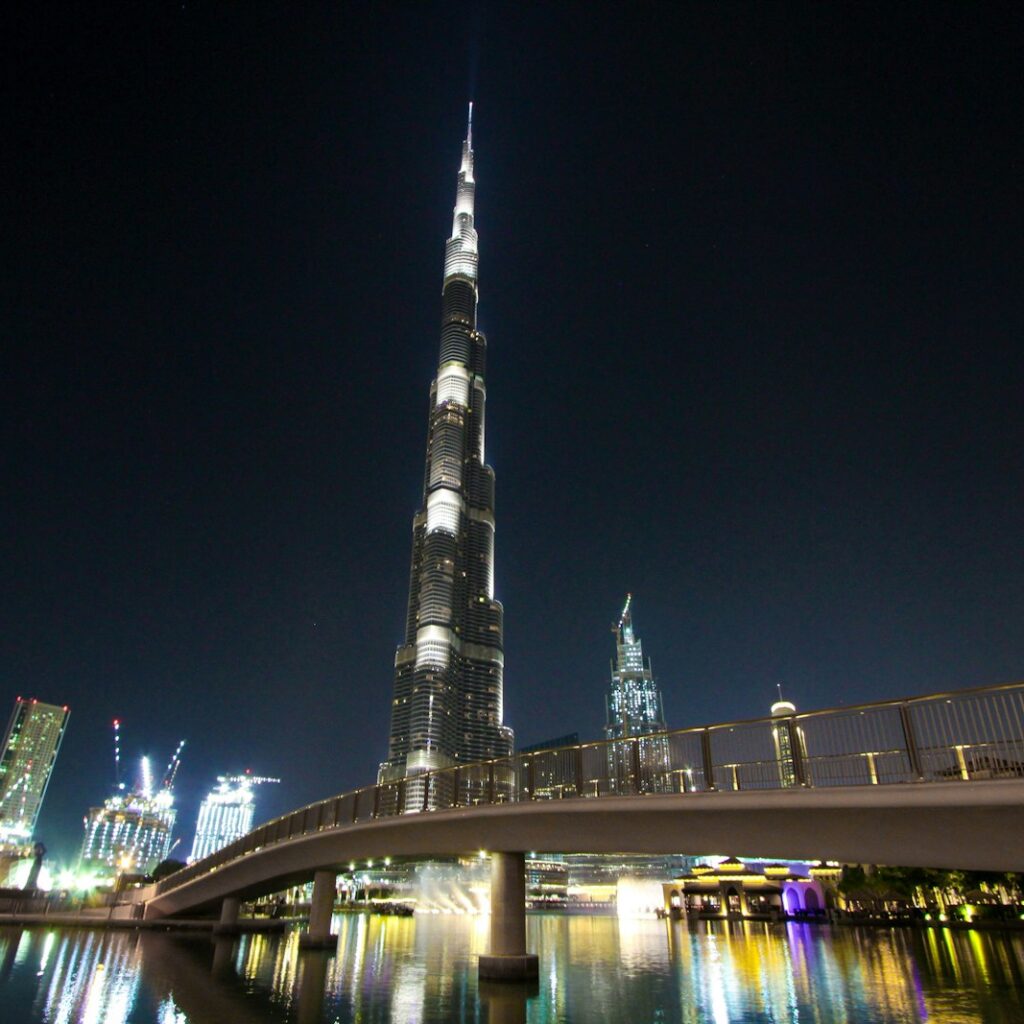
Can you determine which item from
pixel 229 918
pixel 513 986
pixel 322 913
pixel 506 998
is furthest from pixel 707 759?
pixel 229 918

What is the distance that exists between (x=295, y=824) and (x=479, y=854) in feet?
42.6

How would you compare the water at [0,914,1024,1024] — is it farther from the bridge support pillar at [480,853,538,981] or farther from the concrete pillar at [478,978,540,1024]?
the bridge support pillar at [480,853,538,981]

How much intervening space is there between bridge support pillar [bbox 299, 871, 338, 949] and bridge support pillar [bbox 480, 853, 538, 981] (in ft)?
46.6

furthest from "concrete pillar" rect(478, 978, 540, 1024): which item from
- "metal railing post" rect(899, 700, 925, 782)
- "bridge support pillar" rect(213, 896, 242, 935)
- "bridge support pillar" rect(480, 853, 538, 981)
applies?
"bridge support pillar" rect(213, 896, 242, 935)

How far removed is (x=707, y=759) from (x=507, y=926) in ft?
32.6

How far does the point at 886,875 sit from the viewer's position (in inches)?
2409

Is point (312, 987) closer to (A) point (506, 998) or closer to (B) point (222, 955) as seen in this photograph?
(A) point (506, 998)

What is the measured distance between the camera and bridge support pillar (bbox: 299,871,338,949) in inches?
1341

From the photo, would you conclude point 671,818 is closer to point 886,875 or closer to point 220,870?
point 220,870

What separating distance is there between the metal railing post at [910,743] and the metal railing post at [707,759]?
467cm

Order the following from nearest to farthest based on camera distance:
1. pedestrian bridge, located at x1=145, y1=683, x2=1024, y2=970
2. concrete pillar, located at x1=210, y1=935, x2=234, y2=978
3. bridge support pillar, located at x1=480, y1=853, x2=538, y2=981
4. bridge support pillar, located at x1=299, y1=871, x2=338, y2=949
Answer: pedestrian bridge, located at x1=145, y1=683, x2=1024, y2=970 → bridge support pillar, located at x1=480, y1=853, x2=538, y2=981 → concrete pillar, located at x1=210, y1=935, x2=234, y2=978 → bridge support pillar, located at x1=299, y1=871, x2=338, y2=949

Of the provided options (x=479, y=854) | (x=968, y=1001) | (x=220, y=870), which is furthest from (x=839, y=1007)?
(x=220, y=870)

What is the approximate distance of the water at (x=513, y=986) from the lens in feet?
52.1

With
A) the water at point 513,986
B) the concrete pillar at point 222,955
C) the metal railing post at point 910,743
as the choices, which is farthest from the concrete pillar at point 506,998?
the metal railing post at point 910,743
